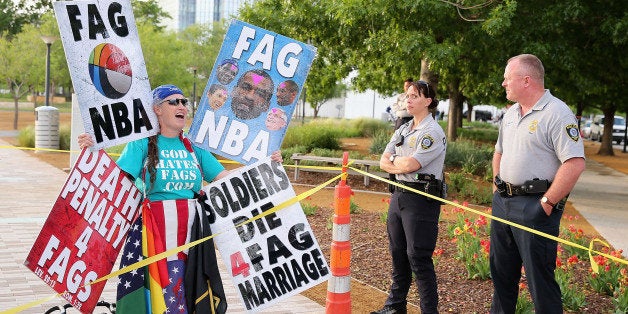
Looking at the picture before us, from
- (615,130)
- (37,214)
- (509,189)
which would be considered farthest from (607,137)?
(509,189)

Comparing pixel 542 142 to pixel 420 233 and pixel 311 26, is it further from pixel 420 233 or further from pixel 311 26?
pixel 311 26

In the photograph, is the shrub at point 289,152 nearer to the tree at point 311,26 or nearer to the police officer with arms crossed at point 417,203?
the tree at point 311,26

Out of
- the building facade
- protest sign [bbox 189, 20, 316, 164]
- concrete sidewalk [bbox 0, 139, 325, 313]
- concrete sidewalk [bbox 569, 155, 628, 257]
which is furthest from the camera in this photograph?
the building facade

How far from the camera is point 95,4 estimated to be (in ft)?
13.3

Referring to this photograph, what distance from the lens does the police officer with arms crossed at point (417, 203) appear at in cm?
538

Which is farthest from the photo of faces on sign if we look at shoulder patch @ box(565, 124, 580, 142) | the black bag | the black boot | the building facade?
the building facade

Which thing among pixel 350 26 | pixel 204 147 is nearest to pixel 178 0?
pixel 350 26

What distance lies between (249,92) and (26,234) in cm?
511

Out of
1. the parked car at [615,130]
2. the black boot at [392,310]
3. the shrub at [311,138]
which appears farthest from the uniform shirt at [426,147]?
the parked car at [615,130]

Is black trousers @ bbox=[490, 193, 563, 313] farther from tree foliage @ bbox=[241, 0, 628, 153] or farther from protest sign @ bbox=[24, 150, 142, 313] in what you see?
tree foliage @ bbox=[241, 0, 628, 153]

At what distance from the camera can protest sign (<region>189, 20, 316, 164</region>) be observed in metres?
4.53

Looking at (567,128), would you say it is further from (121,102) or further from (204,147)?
(121,102)

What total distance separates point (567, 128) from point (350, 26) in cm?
1054

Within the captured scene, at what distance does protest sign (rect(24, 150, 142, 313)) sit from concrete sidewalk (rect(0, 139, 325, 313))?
4.72 feet
